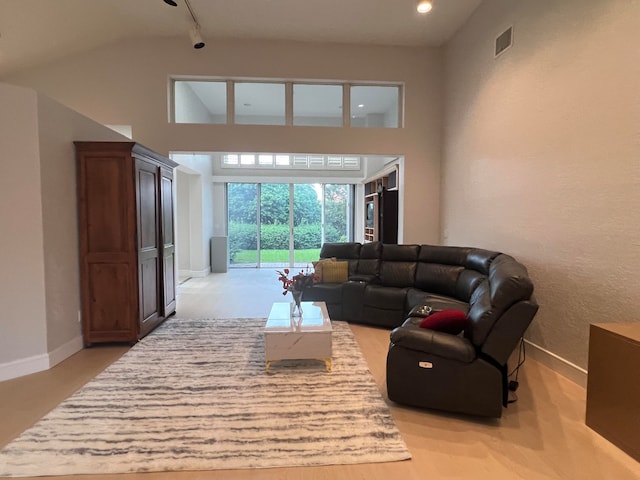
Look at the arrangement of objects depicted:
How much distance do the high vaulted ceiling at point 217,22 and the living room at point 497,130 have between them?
184mm

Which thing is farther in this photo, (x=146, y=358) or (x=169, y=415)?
(x=146, y=358)

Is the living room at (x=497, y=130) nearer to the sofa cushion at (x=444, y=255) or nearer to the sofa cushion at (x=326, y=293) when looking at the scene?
the sofa cushion at (x=444, y=255)

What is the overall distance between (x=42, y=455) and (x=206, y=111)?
5.37 meters

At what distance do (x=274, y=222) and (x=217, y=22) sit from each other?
516 cm

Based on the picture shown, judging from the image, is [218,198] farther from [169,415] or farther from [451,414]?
[451,414]

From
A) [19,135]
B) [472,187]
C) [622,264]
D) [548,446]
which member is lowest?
[548,446]

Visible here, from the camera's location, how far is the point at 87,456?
73.9 inches

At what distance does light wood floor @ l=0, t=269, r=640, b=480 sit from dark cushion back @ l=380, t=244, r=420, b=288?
1416 millimetres

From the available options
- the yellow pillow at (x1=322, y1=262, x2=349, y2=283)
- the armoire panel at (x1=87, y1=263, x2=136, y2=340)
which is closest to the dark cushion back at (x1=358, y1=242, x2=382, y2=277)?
the yellow pillow at (x1=322, y1=262, x2=349, y2=283)

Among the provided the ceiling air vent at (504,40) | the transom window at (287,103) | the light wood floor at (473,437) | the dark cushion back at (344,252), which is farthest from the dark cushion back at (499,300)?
the transom window at (287,103)

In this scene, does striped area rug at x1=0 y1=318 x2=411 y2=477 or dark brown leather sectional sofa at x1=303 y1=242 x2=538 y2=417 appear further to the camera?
Answer: dark brown leather sectional sofa at x1=303 y1=242 x2=538 y2=417

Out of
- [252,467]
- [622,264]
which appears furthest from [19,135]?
[622,264]

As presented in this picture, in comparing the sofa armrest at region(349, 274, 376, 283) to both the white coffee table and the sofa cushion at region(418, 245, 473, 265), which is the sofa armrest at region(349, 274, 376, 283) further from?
the white coffee table

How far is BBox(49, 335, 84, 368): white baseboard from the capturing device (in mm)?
3065
